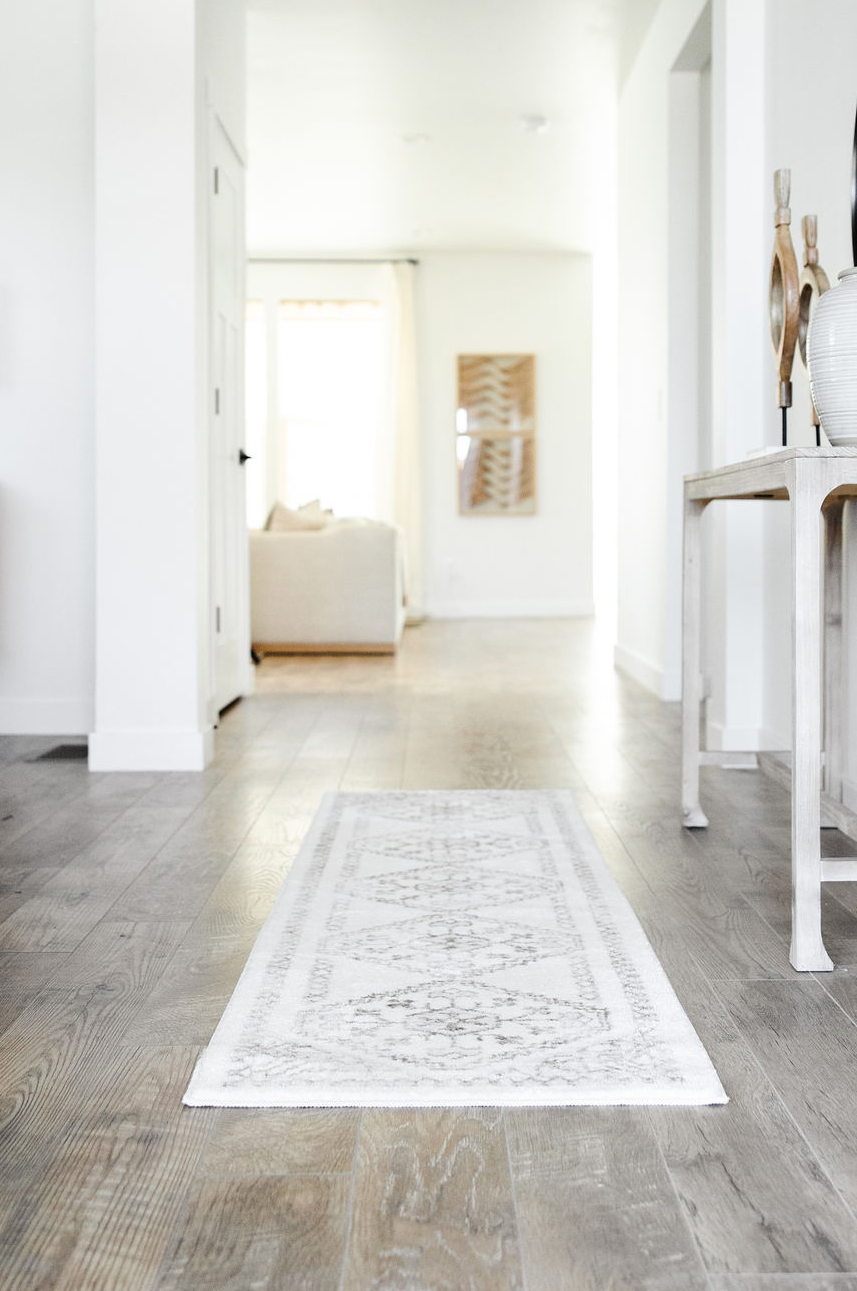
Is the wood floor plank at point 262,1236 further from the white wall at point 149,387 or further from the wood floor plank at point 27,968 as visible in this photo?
the white wall at point 149,387

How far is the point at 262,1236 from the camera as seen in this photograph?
1028 mm

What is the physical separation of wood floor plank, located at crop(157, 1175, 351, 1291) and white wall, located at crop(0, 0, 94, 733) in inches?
114

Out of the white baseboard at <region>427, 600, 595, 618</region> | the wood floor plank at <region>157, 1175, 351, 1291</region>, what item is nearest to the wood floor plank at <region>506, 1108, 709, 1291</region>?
the wood floor plank at <region>157, 1175, 351, 1291</region>

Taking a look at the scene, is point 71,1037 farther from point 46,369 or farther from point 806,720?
point 46,369

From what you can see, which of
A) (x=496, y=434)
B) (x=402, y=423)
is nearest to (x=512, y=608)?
(x=496, y=434)

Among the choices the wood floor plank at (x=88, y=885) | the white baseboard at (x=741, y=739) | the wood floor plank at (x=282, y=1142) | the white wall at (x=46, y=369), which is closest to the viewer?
the wood floor plank at (x=282, y=1142)

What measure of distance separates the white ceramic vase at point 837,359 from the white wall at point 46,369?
256 centimetres

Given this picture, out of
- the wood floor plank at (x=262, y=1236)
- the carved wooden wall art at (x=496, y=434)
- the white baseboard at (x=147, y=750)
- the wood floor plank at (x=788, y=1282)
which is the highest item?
the carved wooden wall art at (x=496, y=434)

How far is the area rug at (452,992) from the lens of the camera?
130 cm

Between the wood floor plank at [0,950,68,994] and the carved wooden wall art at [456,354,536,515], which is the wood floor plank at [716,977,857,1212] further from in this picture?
the carved wooden wall art at [456,354,536,515]

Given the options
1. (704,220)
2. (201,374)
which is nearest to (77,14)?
(201,374)

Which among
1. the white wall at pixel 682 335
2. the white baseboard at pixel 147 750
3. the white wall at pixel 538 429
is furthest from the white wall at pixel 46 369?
the white wall at pixel 538 429

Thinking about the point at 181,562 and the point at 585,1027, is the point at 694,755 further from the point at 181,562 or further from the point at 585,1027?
the point at 181,562

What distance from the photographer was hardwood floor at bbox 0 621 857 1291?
0.99m
